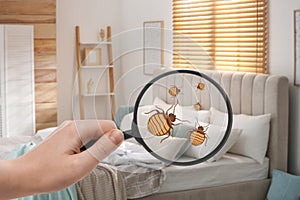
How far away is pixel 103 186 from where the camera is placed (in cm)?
354

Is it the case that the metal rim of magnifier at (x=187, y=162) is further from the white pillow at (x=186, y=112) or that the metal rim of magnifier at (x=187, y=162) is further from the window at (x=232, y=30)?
the window at (x=232, y=30)

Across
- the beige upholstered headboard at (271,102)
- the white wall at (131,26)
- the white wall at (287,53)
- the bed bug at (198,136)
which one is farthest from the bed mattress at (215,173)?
the bed bug at (198,136)

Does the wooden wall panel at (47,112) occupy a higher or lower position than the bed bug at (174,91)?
lower

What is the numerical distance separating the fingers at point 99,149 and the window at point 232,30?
329cm

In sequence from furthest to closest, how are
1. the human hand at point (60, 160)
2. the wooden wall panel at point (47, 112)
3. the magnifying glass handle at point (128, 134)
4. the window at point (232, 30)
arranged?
the wooden wall panel at point (47, 112), the window at point (232, 30), the magnifying glass handle at point (128, 134), the human hand at point (60, 160)

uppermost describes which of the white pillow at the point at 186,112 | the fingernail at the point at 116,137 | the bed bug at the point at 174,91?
the bed bug at the point at 174,91

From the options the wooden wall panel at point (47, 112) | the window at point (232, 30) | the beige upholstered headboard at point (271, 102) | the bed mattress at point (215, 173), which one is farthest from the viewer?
the wooden wall panel at point (47, 112)

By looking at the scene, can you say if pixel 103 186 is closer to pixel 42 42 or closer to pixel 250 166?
pixel 250 166

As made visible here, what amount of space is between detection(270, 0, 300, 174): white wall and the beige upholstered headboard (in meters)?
0.10

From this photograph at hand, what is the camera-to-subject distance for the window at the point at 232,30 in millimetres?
4270

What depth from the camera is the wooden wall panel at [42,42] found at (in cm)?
564

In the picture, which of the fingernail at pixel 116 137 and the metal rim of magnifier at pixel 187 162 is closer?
the fingernail at pixel 116 137

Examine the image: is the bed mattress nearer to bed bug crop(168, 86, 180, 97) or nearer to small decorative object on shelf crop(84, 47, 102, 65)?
small decorative object on shelf crop(84, 47, 102, 65)

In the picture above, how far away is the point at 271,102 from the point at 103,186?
1.38 meters
